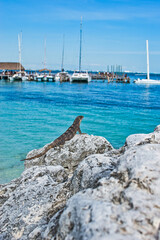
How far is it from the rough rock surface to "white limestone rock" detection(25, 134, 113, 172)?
1.84 meters

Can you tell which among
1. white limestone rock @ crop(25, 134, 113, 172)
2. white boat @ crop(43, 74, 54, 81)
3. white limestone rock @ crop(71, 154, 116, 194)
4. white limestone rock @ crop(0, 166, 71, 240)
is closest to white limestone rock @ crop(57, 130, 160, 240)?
white limestone rock @ crop(71, 154, 116, 194)

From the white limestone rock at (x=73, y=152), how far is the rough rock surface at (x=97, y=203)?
1842mm

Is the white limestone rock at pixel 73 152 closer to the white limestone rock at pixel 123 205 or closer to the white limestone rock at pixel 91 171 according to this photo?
the white limestone rock at pixel 91 171

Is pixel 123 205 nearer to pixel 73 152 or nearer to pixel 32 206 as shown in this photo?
pixel 32 206

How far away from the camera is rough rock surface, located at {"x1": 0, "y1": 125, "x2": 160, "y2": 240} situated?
6.03 feet

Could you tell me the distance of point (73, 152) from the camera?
19.9 feet

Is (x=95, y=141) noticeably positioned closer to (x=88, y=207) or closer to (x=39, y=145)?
(x=88, y=207)

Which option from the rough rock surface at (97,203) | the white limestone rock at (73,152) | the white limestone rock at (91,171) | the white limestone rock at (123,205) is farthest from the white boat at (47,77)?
the white limestone rock at (123,205)

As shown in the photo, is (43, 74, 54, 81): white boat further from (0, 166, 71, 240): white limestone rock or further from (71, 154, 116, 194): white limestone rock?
(71, 154, 116, 194): white limestone rock

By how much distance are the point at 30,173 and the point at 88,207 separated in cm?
249

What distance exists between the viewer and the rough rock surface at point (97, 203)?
1.84 m

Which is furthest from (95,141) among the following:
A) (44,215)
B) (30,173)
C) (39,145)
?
(39,145)

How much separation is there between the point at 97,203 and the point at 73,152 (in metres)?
4.02

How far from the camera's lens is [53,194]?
340cm
